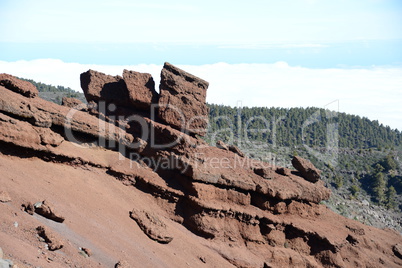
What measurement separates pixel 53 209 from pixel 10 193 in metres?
1.55

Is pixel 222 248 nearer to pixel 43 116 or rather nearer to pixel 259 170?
pixel 259 170

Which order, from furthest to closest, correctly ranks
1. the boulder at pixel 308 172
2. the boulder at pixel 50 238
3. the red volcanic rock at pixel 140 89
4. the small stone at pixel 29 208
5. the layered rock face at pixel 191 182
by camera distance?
the boulder at pixel 308 172 < the red volcanic rock at pixel 140 89 < the layered rock face at pixel 191 182 < the small stone at pixel 29 208 < the boulder at pixel 50 238

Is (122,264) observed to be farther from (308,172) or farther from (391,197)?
(391,197)

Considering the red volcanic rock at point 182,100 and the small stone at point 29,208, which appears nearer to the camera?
the small stone at point 29,208

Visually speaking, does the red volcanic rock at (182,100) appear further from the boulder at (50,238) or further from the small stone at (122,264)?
the boulder at (50,238)

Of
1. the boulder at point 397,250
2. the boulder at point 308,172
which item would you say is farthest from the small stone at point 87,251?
the boulder at point 397,250

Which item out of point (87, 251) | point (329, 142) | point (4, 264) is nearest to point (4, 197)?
point (87, 251)

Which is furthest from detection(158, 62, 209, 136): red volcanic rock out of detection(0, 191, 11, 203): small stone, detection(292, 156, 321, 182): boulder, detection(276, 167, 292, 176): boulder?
detection(0, 191, 11, 203): small stone

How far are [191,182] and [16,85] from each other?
9.28 metres

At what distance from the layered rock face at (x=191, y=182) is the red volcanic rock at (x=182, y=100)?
71mm

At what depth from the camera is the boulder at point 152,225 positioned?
19922 mm

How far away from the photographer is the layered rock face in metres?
20.2

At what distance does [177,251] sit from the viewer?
795 inches

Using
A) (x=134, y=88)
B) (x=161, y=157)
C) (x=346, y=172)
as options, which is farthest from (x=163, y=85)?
(x=346, y=172)
